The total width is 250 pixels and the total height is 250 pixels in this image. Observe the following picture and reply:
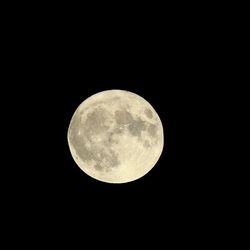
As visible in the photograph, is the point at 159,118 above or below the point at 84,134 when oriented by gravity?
above

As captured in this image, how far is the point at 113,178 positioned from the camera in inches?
293

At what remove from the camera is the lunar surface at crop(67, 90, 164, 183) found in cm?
697

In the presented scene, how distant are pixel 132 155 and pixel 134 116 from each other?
72cm

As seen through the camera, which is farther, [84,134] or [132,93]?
[132,93]

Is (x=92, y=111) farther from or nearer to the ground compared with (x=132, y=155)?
farther from the ground

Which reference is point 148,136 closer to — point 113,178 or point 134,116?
point 134,116

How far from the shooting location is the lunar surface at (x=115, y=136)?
274 inches

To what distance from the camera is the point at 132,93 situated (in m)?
7.62

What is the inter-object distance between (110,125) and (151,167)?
4.54ft

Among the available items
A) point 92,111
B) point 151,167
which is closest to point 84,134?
point 92,111

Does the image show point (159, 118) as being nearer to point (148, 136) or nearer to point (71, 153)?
point (148, 136)

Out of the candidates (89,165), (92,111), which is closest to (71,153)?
(89,165)

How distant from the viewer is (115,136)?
6.92m

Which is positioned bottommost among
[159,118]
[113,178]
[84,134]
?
[113,178]
